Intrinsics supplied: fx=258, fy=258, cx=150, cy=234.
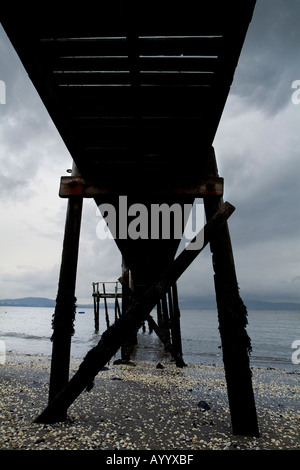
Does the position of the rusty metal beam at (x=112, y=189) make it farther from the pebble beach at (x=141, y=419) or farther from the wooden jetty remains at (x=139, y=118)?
the pebble beach at (x=141, y=419)

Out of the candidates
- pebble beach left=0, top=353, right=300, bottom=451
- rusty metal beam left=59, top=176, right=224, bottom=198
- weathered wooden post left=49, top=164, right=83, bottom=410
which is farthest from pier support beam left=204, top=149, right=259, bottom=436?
weathered wooden post left=49, top=164, right=83, bottom=410

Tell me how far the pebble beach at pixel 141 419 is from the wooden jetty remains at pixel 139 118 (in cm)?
29

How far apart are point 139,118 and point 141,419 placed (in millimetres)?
4338

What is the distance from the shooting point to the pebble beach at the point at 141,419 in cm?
314

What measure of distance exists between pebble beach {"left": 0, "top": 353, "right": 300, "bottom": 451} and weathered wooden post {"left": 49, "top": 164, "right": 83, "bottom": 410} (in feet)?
1.92

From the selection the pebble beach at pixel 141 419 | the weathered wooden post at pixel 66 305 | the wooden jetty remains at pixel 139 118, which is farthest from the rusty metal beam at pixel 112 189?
the pebble beach at pixel 141 419

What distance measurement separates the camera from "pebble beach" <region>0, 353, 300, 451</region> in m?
3.14

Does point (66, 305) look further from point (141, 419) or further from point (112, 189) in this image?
point (141, 419)

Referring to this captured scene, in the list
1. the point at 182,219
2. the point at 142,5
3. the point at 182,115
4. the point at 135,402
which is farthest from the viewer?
the point at 182,219

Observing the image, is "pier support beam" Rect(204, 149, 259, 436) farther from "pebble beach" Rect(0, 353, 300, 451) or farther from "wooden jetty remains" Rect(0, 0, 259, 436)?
"pebble beach" Rect(0, 353, 300, 451)
